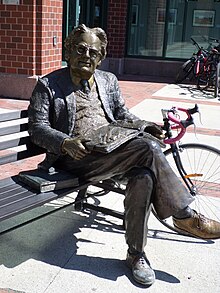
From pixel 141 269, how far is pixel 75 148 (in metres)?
0.85

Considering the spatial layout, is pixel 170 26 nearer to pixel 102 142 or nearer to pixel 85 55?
pixel 85 55

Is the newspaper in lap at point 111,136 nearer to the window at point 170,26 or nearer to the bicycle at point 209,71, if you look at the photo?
the bicycle at point 209,71

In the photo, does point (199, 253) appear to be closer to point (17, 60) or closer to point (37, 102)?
point (37, 102)

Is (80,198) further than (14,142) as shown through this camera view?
Yes

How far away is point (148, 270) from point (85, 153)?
0.82m

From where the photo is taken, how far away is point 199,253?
10.6 feet

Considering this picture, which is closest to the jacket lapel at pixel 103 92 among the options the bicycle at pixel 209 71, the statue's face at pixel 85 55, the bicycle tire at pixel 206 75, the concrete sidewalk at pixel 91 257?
the statue's face at pixel 85 55

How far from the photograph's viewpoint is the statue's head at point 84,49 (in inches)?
120

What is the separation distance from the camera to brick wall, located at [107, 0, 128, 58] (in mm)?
12984

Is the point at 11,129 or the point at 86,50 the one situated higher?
the point at 86,50

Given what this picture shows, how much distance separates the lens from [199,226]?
9.68 feet

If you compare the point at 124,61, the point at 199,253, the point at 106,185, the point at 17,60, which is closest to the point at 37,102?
the point at 106,185

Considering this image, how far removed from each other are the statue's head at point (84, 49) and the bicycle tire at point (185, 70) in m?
8.84

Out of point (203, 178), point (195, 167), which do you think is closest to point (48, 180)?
point (203, 178)
